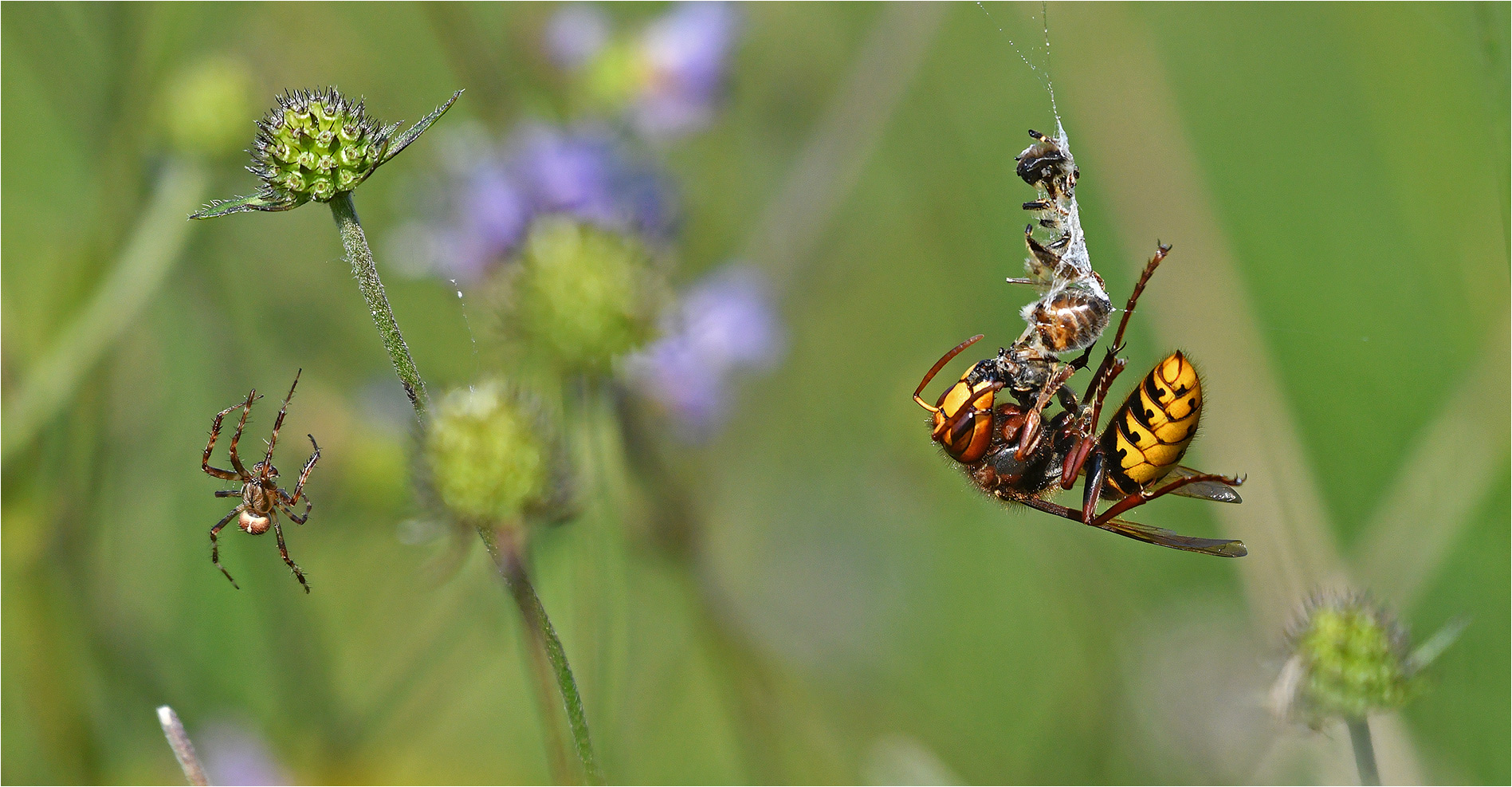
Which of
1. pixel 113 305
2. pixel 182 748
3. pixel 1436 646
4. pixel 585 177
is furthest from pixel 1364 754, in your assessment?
pixel 113 305

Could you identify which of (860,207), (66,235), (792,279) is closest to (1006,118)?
(860,207)

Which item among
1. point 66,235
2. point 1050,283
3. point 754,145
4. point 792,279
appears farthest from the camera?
point 754,145

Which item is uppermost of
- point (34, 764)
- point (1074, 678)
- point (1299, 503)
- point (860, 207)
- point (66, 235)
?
point (66, 235)

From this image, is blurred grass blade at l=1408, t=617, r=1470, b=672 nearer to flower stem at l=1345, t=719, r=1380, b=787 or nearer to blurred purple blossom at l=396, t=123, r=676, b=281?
flower stem at l=1345, t=719, r=1380, b=787

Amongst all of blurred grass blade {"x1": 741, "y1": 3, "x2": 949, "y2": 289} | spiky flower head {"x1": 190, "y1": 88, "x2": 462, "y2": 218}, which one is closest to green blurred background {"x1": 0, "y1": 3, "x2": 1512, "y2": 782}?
blurred grass blade {"x1": 741, "y1": 3, "x2": 949, "y2": 289}

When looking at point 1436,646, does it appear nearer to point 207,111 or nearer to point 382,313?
point 382,313

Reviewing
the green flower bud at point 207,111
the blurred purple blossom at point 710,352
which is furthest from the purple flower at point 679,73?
the green flower bud at point 207,111

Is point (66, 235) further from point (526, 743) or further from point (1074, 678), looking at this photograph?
point (1074, 678)

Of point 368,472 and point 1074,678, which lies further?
point 1074,678
